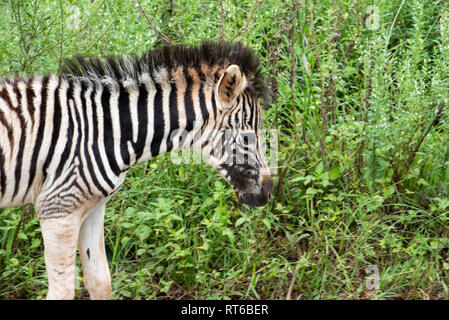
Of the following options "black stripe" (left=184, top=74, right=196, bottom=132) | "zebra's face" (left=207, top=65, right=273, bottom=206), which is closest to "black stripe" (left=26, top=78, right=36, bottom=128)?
"black stripe" (left=184, top=74, right=196, bottom=132)

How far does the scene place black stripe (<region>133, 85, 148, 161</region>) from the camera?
465 centimetres

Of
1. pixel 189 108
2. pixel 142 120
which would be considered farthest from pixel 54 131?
pixel 189 108

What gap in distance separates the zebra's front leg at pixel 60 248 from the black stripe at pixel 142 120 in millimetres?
647

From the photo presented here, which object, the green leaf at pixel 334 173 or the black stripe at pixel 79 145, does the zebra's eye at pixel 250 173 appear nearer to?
the black stripe at pixel 79 145

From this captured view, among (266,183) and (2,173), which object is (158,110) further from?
(2,173)

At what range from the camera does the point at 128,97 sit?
4.67 meters

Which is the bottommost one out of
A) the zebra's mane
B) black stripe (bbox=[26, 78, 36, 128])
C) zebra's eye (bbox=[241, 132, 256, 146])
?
zebra's eye (bbox=[241, 132, 256, 146])

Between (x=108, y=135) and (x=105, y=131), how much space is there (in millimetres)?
35

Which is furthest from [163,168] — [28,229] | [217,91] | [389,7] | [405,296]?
[389,7]

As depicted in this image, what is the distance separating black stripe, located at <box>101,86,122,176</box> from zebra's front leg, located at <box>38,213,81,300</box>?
0.42 metres

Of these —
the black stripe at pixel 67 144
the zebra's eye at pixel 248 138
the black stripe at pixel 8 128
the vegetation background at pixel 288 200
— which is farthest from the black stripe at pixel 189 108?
the black stripe at pixel 8 128

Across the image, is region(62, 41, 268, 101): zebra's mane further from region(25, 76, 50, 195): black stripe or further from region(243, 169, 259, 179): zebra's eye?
region(243, 169, 259, 179): zebra's eye

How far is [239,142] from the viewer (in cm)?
477

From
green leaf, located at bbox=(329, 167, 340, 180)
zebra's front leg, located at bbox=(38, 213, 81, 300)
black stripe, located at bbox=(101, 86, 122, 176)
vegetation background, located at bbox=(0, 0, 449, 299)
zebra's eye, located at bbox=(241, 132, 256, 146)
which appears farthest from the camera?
green leaf, located at bbox=(329, 167, 340, 180)
